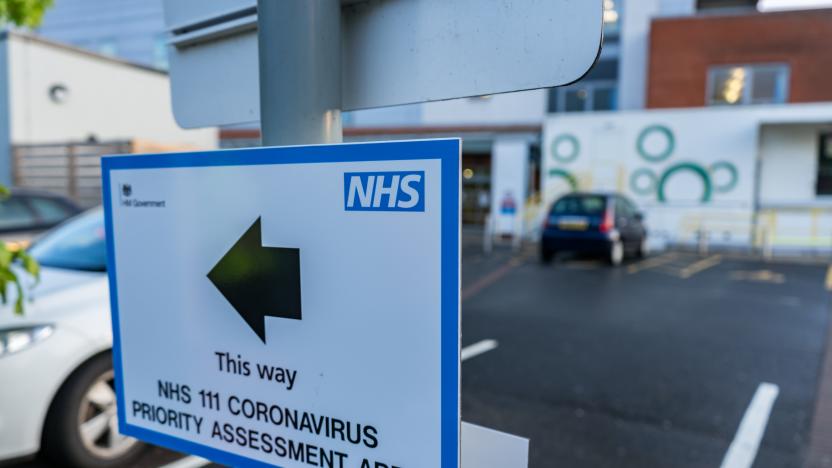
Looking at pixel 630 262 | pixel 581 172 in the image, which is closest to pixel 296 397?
pixel 630 262

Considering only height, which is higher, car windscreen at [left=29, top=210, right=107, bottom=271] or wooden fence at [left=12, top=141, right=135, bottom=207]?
wooden fence at [left=12, top=141, right=135, bottom=207]

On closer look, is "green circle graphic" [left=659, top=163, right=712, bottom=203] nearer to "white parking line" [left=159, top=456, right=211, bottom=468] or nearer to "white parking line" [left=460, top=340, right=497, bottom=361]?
"white parking line" [left=460, top=340, right=497, bottom=361]

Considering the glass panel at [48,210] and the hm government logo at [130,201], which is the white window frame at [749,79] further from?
the hm government logo at [130,201]

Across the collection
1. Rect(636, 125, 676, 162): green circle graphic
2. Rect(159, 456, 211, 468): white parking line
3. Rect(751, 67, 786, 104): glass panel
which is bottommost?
Rect(159, 456, 211, 468): white parking line

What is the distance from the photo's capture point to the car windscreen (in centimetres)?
398

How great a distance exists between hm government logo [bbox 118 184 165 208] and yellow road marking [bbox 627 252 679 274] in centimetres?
1093

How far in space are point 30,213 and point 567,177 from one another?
1363 centimetres

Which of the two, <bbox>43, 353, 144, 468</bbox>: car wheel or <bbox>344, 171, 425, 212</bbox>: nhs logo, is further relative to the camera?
<bbox>43, 353, 144, 468</bbox>: car wheel

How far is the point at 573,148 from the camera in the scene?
16.9 m

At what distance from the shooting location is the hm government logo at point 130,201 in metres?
1.23

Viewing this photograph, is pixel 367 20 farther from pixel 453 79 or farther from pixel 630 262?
pixel 630 262

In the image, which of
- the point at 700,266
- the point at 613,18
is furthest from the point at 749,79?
the point at 700,266

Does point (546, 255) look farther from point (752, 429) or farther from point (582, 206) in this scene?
point (752, 429)

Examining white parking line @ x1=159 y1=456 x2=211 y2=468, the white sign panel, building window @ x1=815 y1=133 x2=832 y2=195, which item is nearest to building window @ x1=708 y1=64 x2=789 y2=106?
building window @ x1=815 y1=133 x2=832 y2=195
